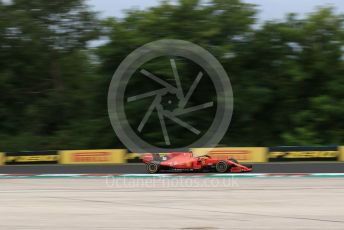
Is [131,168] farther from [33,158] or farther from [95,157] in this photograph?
[33,158]

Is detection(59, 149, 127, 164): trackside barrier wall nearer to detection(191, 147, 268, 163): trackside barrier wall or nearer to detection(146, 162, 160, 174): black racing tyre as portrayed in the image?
A: detection(146, 162, 160, 174): black racing tyre

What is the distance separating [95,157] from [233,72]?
48.2ft

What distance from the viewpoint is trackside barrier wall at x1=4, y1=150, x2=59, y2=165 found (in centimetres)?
2072

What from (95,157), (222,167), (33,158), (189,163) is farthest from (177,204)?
(33,158)

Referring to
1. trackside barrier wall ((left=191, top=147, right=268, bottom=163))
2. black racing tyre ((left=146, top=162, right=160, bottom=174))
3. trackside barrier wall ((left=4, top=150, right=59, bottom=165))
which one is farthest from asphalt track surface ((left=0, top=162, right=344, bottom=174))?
black racing tyre ((left=146, top=162, right=160, bottom=174))

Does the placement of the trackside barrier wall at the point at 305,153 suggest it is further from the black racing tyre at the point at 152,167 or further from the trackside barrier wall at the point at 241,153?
the black racing tyre at the point at 152,167

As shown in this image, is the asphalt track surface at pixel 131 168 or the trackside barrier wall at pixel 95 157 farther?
the trackside barrier wall at pixel 95 157

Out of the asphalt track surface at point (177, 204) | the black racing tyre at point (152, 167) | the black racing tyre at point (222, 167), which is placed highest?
the asphalt track surface at point (177, 204)

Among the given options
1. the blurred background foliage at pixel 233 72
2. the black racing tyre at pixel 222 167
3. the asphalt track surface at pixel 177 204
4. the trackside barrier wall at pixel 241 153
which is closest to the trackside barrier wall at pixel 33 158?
the asphalt track surface at pixel 177 204

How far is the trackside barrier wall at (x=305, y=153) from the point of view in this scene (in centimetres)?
Answer: 1809

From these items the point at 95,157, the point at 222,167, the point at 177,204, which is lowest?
the point at 95,157

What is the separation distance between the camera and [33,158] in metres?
20.8

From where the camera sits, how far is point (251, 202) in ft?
35.5

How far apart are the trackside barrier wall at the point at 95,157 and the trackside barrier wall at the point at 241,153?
2.99 meters
